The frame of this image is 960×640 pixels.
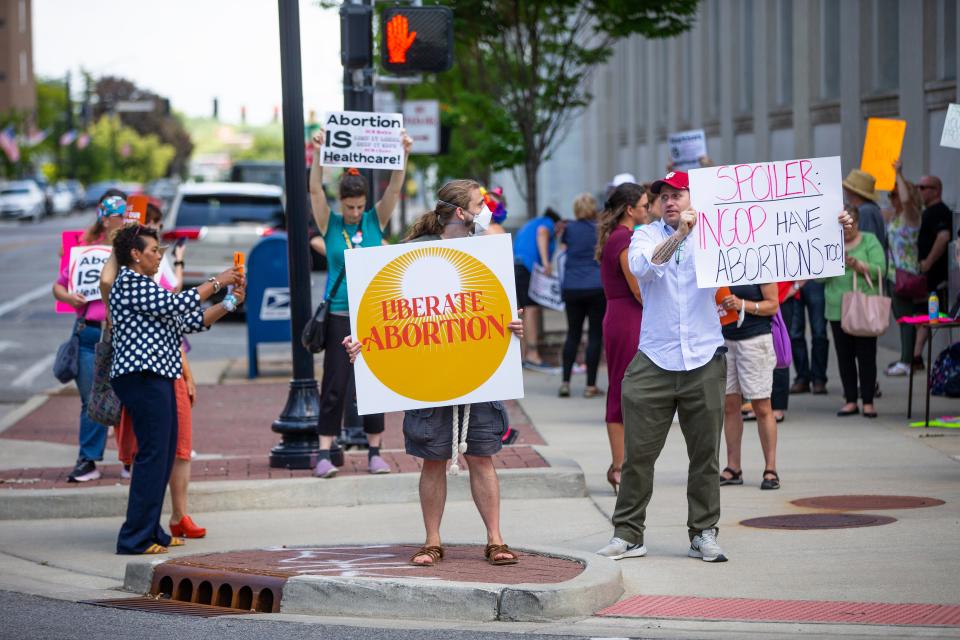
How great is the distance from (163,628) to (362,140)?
176 inches

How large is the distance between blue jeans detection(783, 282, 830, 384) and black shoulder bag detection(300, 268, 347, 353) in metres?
5.89

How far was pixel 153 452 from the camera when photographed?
8.31 metres

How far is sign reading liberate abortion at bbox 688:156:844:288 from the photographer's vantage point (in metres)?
7.69

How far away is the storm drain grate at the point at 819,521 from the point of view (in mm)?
8445

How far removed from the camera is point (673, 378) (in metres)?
7.54

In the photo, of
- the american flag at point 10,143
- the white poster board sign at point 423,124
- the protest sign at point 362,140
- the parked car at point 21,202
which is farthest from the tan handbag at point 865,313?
the american flag at point 10,143

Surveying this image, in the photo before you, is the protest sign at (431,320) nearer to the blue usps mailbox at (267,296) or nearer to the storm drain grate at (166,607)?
the storm drain grate at (166,607)

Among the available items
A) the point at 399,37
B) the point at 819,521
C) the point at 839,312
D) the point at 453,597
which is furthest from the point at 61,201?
the point at 453,597

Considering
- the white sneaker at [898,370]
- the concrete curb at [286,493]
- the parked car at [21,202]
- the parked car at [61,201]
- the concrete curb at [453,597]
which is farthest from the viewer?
the parked car at [61,201]

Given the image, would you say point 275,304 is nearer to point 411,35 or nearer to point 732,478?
point 411,35

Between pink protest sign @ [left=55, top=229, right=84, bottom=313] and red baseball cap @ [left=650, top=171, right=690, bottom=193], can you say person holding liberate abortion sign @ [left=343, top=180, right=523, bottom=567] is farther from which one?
Result: pink protest sign @ [left=55, top=229, right=84, bottom=313]

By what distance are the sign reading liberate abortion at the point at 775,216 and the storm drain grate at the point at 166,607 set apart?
2.90m

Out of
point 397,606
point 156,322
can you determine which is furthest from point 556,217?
point 397,606

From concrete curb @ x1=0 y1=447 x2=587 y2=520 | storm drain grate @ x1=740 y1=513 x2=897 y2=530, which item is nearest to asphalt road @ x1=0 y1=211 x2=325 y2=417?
concrete curb @ x1=0 y1=447 x2=587 y2=520
